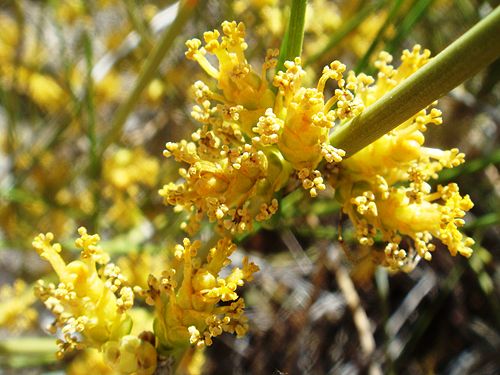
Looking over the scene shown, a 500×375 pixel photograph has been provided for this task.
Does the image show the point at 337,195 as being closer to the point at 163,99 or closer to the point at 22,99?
the point at 163,99

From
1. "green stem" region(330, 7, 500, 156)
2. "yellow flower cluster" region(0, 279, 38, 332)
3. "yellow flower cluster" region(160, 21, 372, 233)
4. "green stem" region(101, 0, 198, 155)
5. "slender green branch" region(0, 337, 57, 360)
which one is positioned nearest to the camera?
"green stem" region(330, 7, 500, 156)

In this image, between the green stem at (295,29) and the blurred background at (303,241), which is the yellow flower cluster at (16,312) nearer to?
the blurred background at (303,241)

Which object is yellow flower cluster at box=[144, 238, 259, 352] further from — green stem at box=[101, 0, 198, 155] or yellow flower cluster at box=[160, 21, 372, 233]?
green stem at box=[101, 0, 198, 155]

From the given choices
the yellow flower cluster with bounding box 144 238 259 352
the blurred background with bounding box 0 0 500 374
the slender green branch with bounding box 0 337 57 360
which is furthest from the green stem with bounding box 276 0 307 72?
the slender green branch with bounding box 0 337 57 360

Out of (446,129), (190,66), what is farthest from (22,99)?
(446,129)

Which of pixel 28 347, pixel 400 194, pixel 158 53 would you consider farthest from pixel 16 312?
pixel 400 194

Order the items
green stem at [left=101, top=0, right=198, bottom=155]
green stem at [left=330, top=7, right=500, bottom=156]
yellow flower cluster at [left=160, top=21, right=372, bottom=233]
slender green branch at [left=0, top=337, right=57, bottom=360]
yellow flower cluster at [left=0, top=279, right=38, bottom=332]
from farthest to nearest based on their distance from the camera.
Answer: yellow flower cluster at [left=0, top=279, right=38, bottom=332], slender green branch at [left=0, top=337, right=57, bottom=360], green stem at [left=101, top=0, right=198, bottom=155], yellow flower cluster at [left=160, top=21, right=372, bottom=233], green stem at [left=330, top=7, right=500, bottom=156]

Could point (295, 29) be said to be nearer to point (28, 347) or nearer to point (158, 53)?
point (158, 53)

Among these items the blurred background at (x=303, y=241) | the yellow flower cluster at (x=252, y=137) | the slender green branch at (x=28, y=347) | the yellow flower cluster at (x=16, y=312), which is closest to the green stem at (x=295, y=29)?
the yellow flower cluster at (x=252, y=137)
